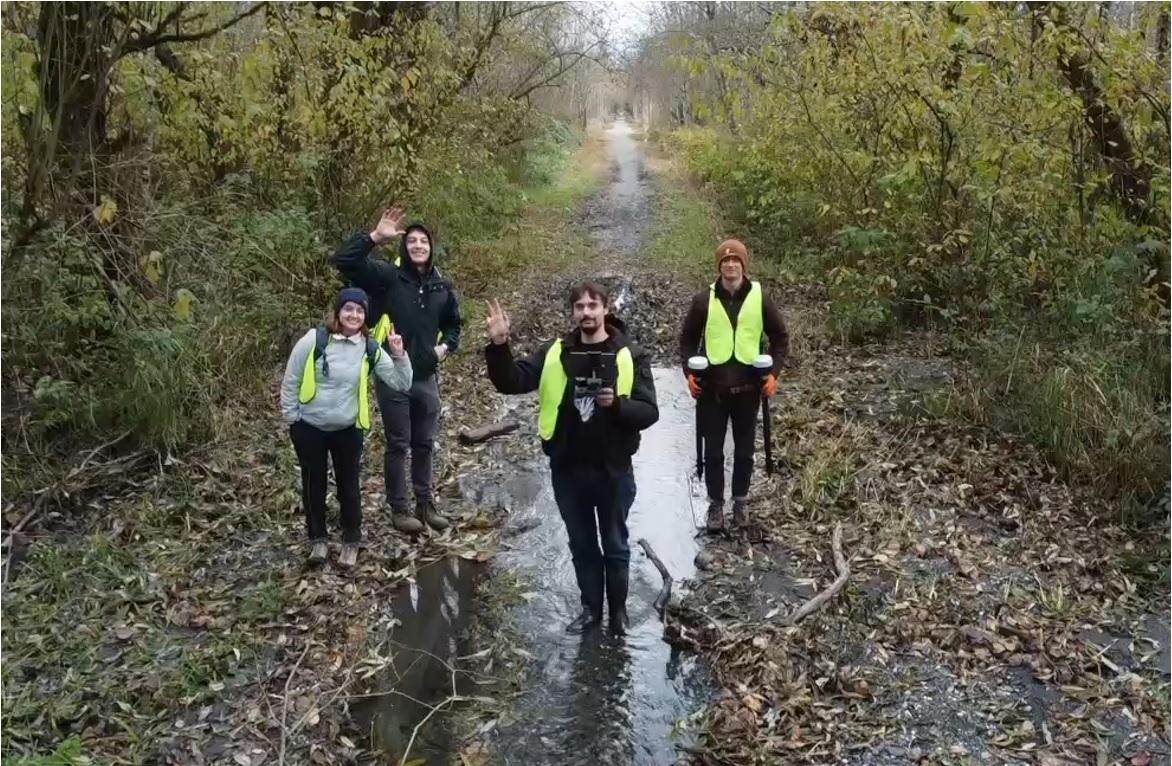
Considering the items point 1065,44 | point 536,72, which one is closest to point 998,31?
point 1065,44

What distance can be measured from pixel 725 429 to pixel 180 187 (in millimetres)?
5648

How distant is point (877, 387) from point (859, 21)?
379 centimetres

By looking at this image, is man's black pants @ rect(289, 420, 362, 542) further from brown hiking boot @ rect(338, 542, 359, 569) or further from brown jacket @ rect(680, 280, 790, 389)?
brown jacket @ rect(680, 280, 790, 389)

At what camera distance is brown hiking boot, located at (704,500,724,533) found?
6766 millimetres

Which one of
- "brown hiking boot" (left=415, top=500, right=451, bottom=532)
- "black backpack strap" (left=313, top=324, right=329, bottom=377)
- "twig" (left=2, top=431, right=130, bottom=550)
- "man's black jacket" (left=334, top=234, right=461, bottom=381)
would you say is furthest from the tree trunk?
"brown hiking boot" (left=415, top=500, right=451, bottom=532)

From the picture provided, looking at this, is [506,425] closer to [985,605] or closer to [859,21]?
[985,605]

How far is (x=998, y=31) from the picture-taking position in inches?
303

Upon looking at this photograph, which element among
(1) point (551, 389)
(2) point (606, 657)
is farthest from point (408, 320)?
(2) point (606, 657)

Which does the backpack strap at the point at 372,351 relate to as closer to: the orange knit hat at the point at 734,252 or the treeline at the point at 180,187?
the treeline at the point at 180,187

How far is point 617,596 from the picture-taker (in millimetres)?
5402

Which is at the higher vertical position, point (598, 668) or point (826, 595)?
point (826, 595)

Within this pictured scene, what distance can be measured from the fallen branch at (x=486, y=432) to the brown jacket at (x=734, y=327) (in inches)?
124

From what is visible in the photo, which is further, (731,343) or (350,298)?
(731,343)

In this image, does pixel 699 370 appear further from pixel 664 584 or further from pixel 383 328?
pixel 383 328
